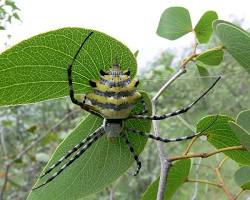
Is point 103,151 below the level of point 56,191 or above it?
above

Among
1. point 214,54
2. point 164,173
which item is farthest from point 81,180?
point 214,54

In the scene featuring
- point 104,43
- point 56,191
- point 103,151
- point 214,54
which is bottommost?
point 56,191

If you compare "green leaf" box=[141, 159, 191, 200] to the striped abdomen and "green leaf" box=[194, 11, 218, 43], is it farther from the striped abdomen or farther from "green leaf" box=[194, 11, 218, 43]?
"green leaf" box=[194, 11, 218, 43]

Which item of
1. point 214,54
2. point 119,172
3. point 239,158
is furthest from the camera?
point 214,54

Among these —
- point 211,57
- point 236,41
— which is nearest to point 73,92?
point 236,41

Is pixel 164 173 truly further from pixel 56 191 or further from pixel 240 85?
pixel 240 85

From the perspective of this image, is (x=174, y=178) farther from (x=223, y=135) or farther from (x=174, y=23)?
(x=174, y=23)
